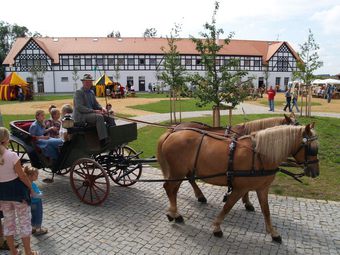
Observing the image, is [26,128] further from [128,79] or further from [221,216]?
[128,79]

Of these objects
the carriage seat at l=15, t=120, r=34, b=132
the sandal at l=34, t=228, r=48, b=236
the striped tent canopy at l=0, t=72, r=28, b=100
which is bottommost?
the sandal at l=34, t=228, r=48, b=236

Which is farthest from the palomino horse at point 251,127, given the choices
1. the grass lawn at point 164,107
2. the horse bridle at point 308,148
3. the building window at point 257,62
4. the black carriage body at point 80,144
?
the building window at point 257,62

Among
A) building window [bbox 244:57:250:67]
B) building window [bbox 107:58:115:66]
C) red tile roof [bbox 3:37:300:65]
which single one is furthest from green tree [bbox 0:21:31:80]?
building window [bbox 244:57:250:67]

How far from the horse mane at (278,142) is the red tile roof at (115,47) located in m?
51.2

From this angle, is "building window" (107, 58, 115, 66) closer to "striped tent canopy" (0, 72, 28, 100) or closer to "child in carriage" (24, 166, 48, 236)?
"striped tent canopy" (0, 72, 28, 100)

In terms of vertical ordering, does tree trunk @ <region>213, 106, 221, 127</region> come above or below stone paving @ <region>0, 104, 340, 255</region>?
above

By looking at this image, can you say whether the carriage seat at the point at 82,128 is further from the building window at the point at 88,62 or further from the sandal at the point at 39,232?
the building window at the point at 88,62

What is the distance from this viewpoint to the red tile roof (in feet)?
181

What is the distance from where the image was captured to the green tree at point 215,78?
1098 cm

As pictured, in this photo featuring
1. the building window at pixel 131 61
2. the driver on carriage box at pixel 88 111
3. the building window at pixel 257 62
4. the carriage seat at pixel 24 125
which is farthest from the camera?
the building window at pixel 257 62

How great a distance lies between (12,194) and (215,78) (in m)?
7.99

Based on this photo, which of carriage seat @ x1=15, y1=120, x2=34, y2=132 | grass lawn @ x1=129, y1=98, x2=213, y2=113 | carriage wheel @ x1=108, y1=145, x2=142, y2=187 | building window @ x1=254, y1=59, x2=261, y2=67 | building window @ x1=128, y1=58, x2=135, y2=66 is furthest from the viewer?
building window @ x1=254, y1=59, x2=261, y2=67

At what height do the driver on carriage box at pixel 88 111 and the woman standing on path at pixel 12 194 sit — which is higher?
the driver on carriage box at pixel 88 111

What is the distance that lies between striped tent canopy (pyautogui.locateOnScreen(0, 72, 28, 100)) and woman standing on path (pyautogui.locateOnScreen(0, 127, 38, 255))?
3567 centimetres
